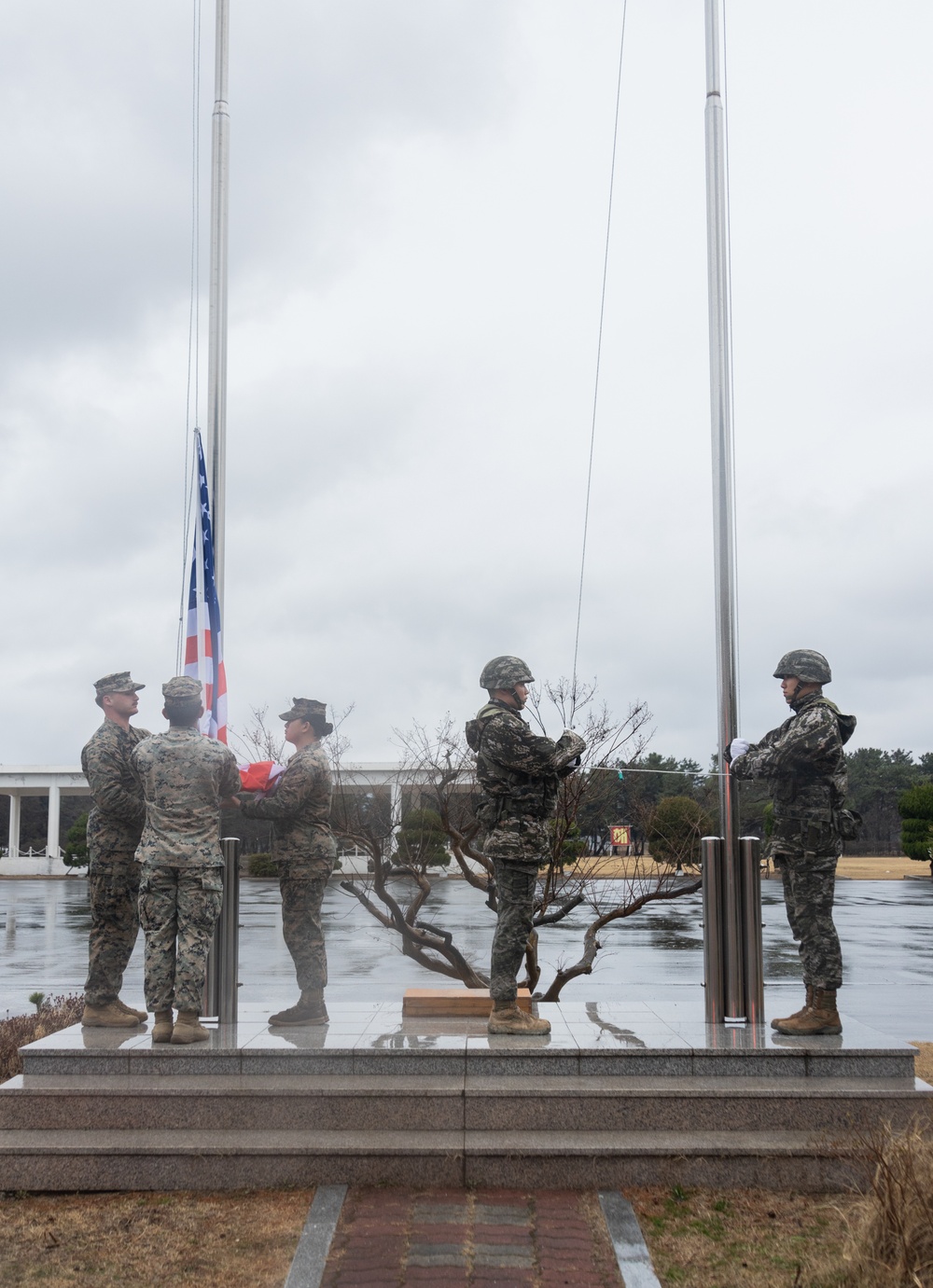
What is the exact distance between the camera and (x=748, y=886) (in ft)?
23.6

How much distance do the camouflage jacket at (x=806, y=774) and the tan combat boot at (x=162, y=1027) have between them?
354 cm

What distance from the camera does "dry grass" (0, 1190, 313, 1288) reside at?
449cm

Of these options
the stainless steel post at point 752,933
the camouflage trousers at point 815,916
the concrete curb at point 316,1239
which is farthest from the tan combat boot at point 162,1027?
the camouflage trousers at point 815,916

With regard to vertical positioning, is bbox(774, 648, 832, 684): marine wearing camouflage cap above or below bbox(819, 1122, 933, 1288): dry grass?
above

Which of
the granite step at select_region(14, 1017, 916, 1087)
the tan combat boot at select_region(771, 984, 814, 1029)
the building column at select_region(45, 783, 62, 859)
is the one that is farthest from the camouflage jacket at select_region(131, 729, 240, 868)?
the building column at select_region(45, 783, 62, 859)

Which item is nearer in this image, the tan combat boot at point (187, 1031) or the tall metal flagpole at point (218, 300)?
the tan combat boot at point (187, 1031)

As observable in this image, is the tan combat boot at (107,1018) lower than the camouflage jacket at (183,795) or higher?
lower

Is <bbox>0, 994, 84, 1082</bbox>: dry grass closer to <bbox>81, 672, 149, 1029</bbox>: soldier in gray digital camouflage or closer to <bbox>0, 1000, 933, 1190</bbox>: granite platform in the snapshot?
<bbox>81, 672, 149, 1029</bbox>: soldier in gray digital camouflage

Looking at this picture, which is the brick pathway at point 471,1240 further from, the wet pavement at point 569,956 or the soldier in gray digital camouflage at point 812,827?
the wet pavement at point 569,956

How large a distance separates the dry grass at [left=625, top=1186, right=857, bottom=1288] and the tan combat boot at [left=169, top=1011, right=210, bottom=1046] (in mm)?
2436

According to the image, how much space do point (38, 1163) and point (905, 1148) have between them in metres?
3.86

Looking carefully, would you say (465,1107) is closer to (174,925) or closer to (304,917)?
(304,917)

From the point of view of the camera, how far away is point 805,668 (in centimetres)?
687

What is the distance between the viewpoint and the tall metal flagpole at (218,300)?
26.3 ft
